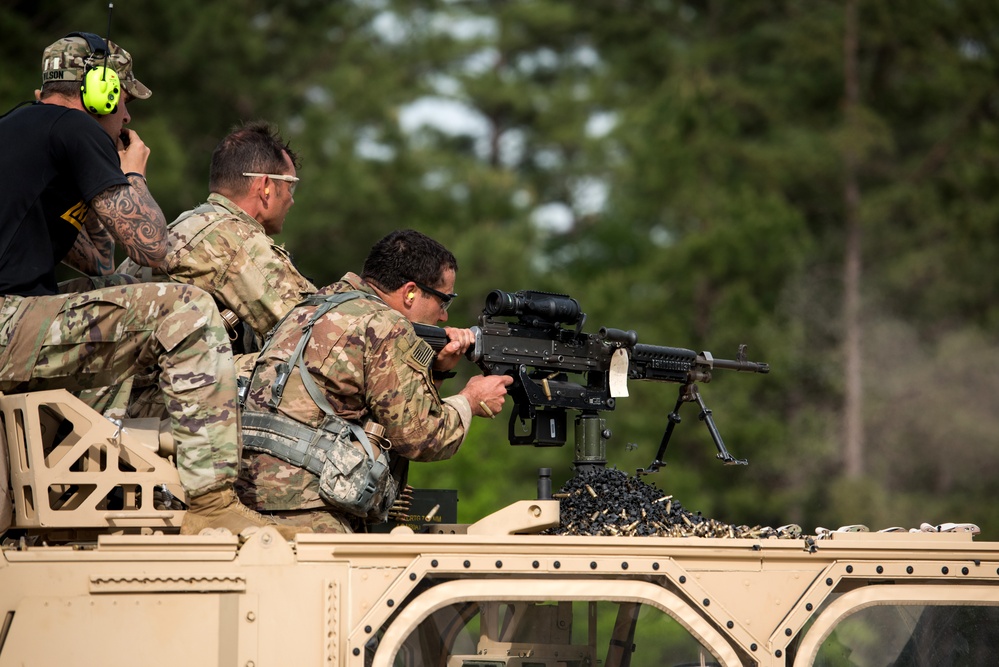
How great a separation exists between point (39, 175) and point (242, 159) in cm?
140

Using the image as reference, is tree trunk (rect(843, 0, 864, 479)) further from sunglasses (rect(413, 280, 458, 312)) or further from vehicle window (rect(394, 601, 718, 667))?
vehicle window (rect(394, 601, 718, 667))

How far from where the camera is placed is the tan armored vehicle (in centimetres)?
404

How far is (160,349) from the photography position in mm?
4492

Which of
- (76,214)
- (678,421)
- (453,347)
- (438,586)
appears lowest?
(438,586)

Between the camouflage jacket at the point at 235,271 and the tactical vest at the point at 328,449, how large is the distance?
0.70 m

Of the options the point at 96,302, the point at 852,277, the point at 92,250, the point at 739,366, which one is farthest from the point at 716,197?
the point at 96,302

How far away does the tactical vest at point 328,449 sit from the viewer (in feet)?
15.4

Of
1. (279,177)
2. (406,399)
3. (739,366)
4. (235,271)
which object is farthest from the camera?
(739,366)

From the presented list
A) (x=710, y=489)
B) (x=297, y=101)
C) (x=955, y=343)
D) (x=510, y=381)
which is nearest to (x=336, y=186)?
(x=297, y=101)

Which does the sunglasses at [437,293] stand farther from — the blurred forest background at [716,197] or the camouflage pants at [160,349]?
the blurred forest background at [716,197]

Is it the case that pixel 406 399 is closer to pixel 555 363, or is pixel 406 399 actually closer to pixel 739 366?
pixel 555 363

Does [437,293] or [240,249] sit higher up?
[240,249]

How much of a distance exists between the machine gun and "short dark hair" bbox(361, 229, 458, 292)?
208 mm

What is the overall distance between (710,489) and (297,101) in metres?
8.75
